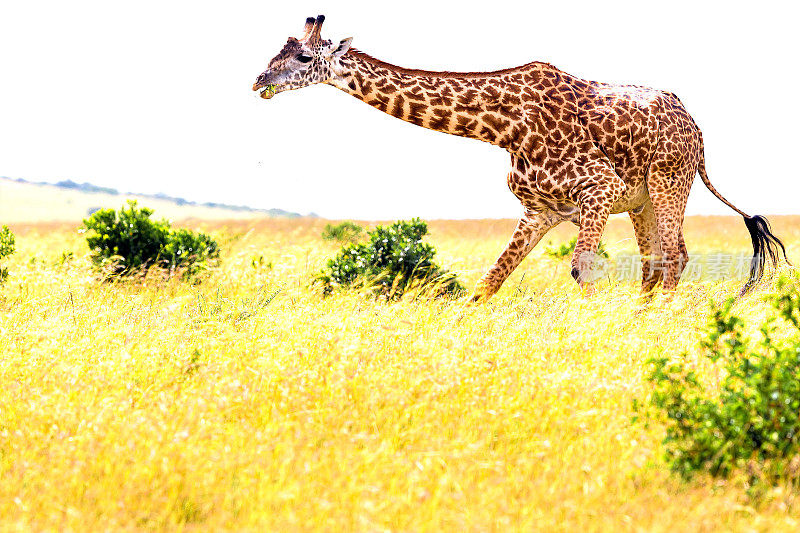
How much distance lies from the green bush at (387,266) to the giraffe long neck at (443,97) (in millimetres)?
2973

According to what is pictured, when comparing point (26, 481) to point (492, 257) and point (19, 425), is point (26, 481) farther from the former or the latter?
point (492, 257)

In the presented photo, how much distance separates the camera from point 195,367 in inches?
259

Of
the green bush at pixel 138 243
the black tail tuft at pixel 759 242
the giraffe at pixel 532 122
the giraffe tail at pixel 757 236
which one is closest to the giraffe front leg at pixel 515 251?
the giraffe at pixel 532 122

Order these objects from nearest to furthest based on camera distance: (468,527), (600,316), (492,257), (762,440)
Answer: (468,527)
(762,440)
(600,316)
(492,257)

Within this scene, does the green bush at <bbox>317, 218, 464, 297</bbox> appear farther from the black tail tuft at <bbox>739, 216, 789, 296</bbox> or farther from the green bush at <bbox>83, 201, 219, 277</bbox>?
the black tail tuft at <bbox>739, 216, 789, 296</bbox>

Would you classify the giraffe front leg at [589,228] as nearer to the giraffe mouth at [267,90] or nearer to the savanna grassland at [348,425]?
the savanna grassland at [348,425]

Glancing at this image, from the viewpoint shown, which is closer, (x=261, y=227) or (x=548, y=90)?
(x=548, y=90)

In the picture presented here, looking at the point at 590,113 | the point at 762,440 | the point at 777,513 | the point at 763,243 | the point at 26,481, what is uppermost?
the point at 590,113

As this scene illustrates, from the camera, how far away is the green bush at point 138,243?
1374 cm

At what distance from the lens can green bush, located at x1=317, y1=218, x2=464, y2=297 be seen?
12.0 metres

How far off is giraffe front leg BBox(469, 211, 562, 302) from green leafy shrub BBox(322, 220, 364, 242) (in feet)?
41.7

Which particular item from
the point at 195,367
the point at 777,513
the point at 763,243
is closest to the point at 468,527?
the point at 777,513

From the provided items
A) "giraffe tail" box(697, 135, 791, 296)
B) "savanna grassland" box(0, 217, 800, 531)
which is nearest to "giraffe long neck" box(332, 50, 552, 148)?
"savanna grassland" box(0, 217, 800, 531)

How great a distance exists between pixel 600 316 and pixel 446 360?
2799 mm
